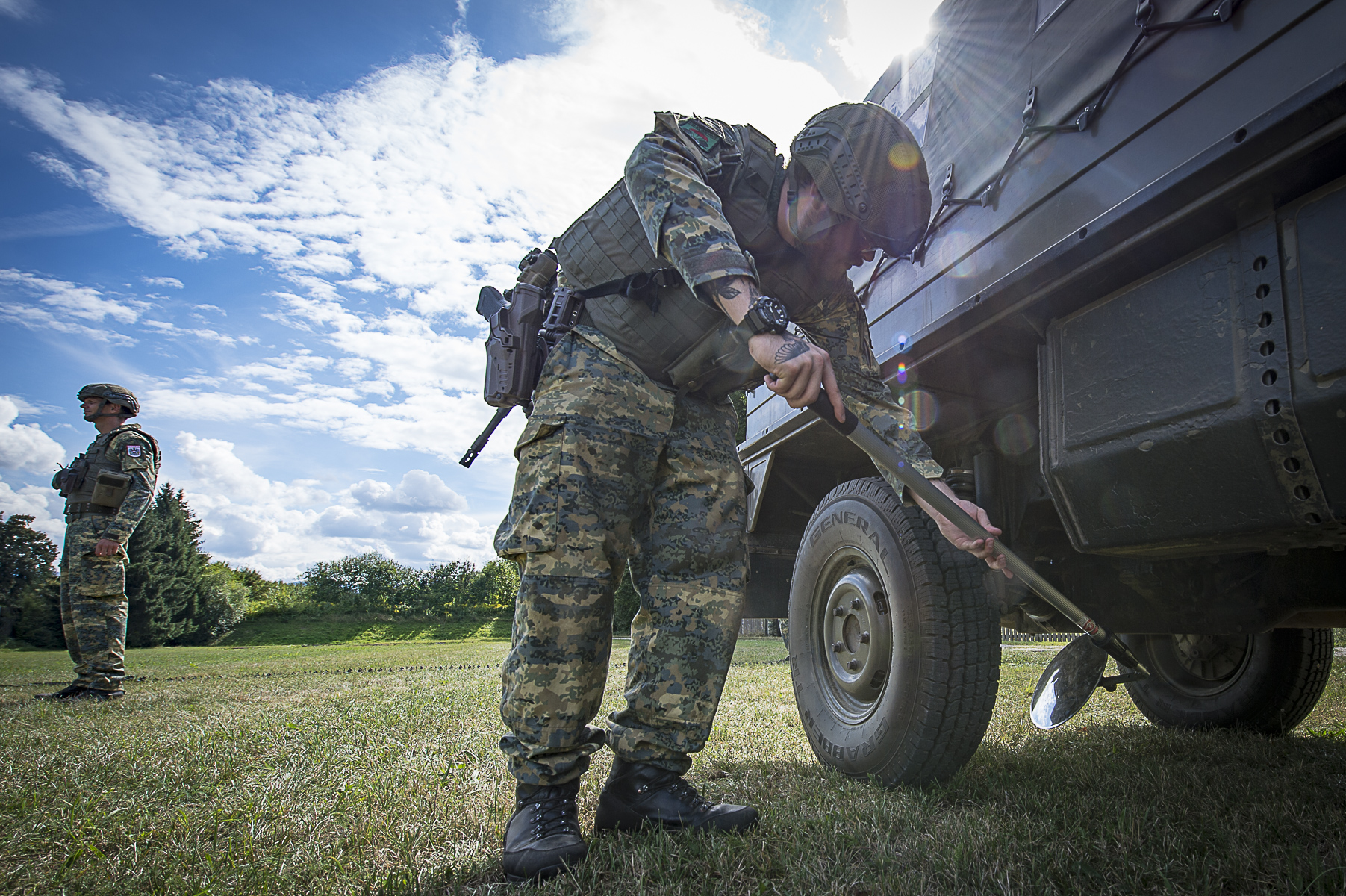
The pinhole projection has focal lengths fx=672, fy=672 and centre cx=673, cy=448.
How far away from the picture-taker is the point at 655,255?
5.89ft

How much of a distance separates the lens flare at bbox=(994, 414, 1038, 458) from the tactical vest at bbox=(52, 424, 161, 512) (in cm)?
548

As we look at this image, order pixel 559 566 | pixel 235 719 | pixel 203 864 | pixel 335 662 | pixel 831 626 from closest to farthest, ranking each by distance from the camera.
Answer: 1. pixel 203 864
2. pixel 559 566
3. pixel 831 626
4. pixel 235 719
5. pixel 335 662

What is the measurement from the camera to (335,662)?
8.38m

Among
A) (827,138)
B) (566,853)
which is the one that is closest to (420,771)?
(566,853)

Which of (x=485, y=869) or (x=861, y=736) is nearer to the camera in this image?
(x=485, y=869)

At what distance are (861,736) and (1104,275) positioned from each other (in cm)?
141

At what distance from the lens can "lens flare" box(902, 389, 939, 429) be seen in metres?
2.14

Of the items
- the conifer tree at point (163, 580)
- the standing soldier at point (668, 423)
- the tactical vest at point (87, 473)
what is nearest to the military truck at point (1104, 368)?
the standing soldier at point (668, 423)

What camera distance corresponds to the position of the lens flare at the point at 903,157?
6.07 ft

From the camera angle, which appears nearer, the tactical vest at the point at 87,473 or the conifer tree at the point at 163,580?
the tactical vest at the point at 87,473

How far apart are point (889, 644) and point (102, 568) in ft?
16.8

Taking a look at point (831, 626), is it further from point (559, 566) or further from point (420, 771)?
point (420, 771)

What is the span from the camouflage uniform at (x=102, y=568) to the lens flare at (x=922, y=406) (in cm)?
504

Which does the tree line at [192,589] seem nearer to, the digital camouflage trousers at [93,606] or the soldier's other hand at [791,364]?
the digital camouflage trousers at [93,606]
